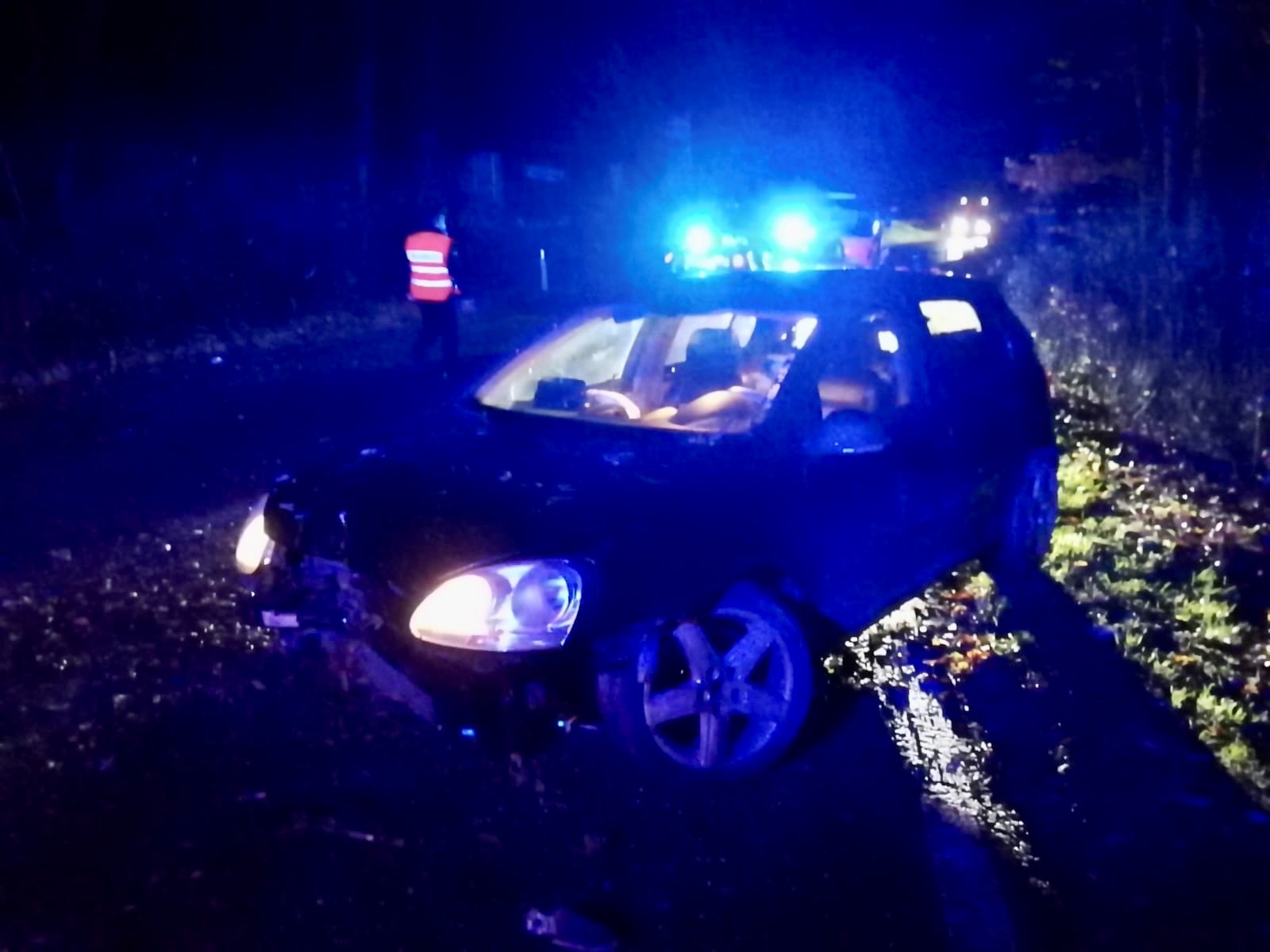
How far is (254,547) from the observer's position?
4.34m

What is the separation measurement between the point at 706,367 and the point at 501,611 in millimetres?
1815

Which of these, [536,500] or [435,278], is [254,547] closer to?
[536,500]

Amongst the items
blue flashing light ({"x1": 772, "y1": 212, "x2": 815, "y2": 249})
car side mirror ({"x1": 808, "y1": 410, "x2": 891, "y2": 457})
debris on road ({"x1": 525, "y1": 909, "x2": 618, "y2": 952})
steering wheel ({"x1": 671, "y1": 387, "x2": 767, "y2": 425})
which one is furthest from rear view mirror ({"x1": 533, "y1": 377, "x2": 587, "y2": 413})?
blue flashing light ({"x1": 772, "y1": 212, "x2": 815, "y2": 249})

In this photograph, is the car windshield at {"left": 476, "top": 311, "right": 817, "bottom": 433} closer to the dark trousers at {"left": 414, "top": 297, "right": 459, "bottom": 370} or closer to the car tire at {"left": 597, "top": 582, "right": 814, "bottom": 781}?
the car tire at {"left": 597, "top": 582, "right": 814, "bottom": 781}

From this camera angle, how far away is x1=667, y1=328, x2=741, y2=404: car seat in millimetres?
4863

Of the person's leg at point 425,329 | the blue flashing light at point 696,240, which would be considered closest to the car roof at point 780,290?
the person's leg at point 425,329

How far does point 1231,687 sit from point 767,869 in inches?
102

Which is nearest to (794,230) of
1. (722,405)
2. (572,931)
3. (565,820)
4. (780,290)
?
(780,290)

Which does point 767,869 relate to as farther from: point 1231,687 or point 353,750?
point 1231,687

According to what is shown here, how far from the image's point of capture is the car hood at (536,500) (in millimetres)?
3646

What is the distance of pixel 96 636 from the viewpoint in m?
5.41

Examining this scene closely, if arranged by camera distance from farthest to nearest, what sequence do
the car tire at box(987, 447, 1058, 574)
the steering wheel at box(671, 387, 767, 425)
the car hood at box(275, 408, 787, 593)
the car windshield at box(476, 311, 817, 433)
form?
1. the car tire at box(987, 447, 1058, 574)
2. the car windshield at box(476, 311, 817, 433)
3. the steering wheel at box(671, 387, 767, 425)
4. the car hood at box(275, 408, 787, 593)

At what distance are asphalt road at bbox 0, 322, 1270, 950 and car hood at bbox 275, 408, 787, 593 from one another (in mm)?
566

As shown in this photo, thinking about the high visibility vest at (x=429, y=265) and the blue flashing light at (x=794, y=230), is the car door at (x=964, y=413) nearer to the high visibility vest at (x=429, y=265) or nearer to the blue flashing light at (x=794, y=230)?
the high visibility vest at (x=429, y=265)
